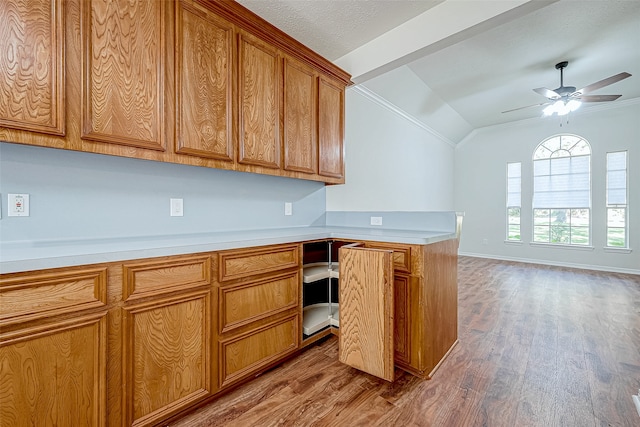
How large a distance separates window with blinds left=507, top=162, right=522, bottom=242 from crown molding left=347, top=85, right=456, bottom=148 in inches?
66.5

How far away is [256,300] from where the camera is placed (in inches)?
70.1

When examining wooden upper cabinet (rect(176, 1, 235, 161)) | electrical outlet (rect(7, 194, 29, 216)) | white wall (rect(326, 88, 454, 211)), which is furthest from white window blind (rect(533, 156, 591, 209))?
electrical outlet (rect(7, 194, 29, 216))

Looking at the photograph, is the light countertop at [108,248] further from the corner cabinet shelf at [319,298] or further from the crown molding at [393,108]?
the crown molding at [393,108]

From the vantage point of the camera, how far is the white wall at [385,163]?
3395 millimetres

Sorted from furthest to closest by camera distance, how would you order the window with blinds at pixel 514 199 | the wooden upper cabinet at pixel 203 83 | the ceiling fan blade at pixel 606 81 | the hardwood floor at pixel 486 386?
the window with blinds at pixel 514 199 < the ceiling fan blade at pixel 606 81 < the wooden upper cabinet at pixel 203 83 < the hardwood floor at pixel 486 386

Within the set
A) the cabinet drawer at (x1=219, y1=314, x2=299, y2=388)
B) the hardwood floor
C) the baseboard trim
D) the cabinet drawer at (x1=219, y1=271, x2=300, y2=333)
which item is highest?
the cabinet drawer at (x1=219, y1=271, x2=300, y2=333)

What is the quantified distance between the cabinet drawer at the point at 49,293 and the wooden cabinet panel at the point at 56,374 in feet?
0.19

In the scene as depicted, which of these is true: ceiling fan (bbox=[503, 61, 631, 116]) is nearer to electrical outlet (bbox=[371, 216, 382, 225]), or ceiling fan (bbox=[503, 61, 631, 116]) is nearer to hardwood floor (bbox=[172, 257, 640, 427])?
hardwood floor (bbox=[172, 257, 640, 427])

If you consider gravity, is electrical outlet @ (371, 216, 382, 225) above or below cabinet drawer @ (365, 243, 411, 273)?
above

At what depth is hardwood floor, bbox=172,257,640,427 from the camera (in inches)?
58.5

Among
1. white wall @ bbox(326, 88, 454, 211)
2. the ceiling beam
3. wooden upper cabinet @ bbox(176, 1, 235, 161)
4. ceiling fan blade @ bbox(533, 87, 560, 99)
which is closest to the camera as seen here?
wooden upper cabinet @ bbox(176, 1, 235, 161)

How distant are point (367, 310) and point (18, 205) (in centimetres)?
201

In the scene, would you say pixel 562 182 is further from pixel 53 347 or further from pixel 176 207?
pixel 53 347

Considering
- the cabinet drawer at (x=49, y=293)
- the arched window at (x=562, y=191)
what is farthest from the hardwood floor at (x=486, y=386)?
the arched window at (x=562, y=191)
